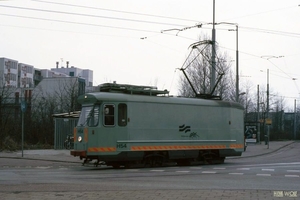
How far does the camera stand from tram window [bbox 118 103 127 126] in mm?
23438

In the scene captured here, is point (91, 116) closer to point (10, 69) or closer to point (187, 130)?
point (187, 130)

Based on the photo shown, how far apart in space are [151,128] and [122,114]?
5.78 ft

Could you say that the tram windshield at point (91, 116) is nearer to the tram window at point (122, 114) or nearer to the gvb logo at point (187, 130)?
the tram window at point (122, 114)

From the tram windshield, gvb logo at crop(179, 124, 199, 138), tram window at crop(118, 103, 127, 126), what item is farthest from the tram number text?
gvb logo at crop(179, 124, 199, 138)

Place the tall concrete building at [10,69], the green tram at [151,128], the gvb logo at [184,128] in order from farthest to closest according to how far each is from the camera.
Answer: the tall concrete building at [10,69] < the gvb logo at [184,128] < the green tram at [151,128]

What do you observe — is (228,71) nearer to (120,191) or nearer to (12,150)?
(12,150)

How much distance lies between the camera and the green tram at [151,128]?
23.0 m

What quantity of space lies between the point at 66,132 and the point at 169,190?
987 inches

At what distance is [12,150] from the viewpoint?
35.2m

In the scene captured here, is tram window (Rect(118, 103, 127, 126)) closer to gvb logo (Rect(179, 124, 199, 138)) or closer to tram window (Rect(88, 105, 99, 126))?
tram window (Rect(88, 105, 99, 126))

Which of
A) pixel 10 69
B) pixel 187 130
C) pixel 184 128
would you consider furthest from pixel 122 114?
pixel 10 69

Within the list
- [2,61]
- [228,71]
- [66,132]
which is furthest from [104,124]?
[2,61]

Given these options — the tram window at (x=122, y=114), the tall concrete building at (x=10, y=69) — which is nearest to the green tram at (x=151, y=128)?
the tram window at (x=122, y=114)

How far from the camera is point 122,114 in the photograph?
77.2ft
